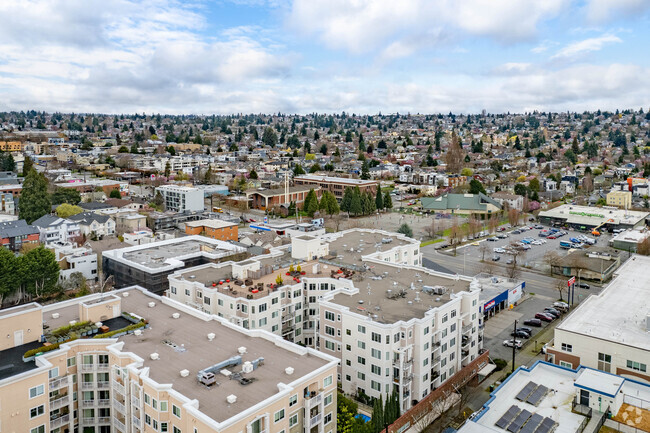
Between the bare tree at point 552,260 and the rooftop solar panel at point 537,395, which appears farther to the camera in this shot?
the bare tree at point 552,260

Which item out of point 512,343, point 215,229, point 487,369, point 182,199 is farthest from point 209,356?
point 182,199

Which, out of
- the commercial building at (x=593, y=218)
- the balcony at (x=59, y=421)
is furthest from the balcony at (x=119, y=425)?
the commercial building at (x=593, y=218)

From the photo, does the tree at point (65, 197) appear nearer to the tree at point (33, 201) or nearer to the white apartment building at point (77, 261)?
the tree at point (33, 201)

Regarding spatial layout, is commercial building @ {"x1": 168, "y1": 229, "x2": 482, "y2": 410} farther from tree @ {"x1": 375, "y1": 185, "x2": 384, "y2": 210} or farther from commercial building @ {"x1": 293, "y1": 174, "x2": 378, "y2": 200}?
commercial building @ {"x1": 293, "y1": 174, "x2": 378, "y2": 200}

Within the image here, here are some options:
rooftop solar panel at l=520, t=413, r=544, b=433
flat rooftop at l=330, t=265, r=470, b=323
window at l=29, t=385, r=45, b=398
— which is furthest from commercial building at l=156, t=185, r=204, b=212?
rooftop solar panel at l=520, t=413, r=544, b=433

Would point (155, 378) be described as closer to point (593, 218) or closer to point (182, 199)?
point (182, 199)
